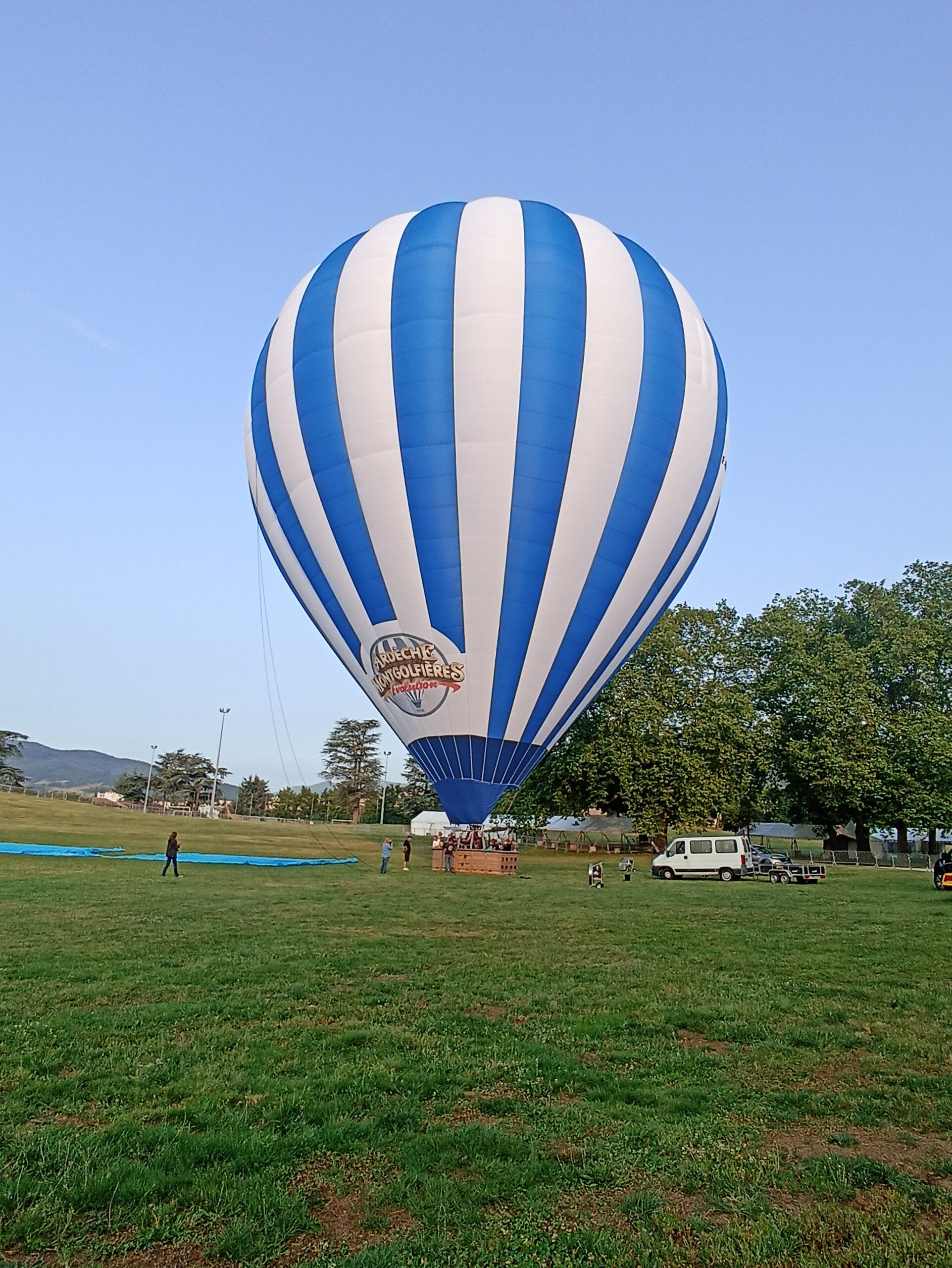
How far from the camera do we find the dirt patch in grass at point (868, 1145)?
4.77 meters

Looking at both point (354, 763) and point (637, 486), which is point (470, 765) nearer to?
point (637, 486)

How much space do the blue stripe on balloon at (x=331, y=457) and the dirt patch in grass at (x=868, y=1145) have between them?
17.5m

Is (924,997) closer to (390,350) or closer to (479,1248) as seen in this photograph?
(479,1248)

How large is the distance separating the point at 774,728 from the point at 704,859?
48.3 feet

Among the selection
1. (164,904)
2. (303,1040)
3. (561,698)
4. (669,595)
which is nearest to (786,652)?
(669,595)

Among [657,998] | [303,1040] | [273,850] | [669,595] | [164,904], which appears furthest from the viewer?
[273,850]

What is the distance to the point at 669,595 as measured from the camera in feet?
84.1

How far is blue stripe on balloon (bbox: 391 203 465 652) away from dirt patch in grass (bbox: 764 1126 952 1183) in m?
16.9

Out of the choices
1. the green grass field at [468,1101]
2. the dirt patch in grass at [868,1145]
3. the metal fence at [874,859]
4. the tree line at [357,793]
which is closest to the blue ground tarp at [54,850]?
the green grass field at [468,1101]

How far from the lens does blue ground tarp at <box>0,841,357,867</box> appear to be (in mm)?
28125

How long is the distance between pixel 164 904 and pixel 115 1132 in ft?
36.9

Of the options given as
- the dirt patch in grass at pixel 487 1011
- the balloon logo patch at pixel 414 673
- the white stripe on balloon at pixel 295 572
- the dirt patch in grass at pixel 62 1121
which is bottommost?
the dirt patch in grass at pixel 62 1121

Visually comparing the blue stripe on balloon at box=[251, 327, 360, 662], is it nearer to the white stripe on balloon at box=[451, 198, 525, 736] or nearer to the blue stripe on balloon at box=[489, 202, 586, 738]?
the white stripe on balloon at box=[451, 198, 525, 736]

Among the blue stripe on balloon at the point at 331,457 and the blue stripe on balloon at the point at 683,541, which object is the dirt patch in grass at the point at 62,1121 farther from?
the blue stripe on balloon at the point at 683,541
